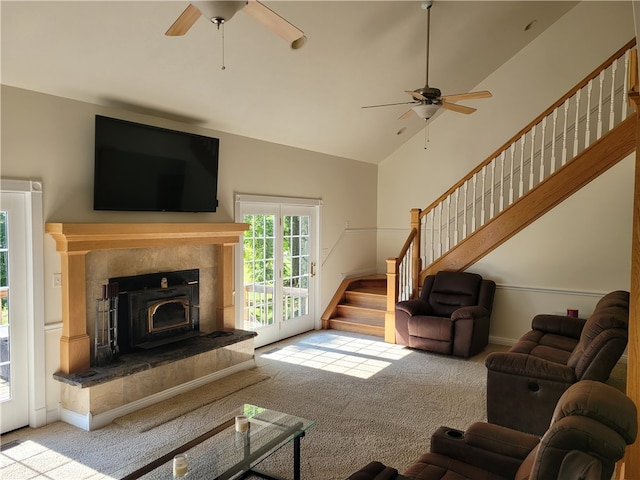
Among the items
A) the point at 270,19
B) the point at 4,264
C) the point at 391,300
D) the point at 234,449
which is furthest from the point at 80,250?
the point at 391,300

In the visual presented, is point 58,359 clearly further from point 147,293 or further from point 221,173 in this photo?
point 221,173

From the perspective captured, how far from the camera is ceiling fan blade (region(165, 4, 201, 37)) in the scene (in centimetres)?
238

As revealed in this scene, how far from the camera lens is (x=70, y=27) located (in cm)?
325

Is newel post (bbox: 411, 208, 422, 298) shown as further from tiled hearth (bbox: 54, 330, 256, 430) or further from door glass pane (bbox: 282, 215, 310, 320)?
tiled hearth (bbox: 54, 330, 256, 430)

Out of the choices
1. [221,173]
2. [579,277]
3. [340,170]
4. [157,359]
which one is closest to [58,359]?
[157,359]

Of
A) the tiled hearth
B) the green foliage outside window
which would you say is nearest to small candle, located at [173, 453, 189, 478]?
the tiled hearth

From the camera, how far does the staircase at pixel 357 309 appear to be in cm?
677

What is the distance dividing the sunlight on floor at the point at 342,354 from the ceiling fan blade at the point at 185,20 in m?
3.74

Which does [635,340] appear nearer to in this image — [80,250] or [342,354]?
[342,354]

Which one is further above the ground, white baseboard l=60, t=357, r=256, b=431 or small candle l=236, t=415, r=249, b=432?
small candle l=236, t=415, r=249, b=432

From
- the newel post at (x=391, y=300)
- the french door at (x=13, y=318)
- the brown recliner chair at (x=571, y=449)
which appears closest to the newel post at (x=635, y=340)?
the brown recliner chair at (x=571, y=449)

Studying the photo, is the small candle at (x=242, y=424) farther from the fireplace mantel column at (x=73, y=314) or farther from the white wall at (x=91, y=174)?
the white wall at (x=91, y=174)

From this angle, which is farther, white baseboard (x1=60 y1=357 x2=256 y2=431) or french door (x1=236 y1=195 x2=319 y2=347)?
french door (x1=236 y1=195 x2=319 y2=347)

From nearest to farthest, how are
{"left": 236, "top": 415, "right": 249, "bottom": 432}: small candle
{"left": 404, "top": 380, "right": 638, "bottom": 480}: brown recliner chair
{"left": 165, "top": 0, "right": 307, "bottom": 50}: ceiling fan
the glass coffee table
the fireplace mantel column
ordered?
{"left": 404, "top": 380, "right": 638, "bottom": 480}: brown recliner chair, {"left": 165, "top": 0, "right": 307, "bottom": 50}: ceiling fan, the glass coffee table, {"left": 236, "top": 415, "right": 249, "bottom": 432}: small candle, the fireplace mantel column
